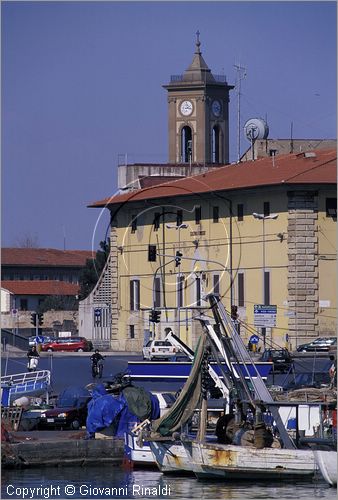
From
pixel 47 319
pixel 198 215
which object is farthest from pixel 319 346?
pixel 47 319

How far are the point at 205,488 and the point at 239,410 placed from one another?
264cm

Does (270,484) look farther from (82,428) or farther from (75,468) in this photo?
(82,428)

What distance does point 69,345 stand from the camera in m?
94.2

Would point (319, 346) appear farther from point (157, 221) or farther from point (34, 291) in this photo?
point (34, 291)

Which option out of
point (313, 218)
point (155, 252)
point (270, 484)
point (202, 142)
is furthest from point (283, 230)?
point (270, 484)

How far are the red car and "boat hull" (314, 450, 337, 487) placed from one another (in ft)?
204

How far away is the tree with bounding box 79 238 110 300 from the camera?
115375 mm

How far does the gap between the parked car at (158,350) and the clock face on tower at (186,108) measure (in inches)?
1683

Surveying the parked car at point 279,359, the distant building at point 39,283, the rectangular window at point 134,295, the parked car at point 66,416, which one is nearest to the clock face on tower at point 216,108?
the distant building at point 39,283

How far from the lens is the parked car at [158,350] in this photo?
7612 cm

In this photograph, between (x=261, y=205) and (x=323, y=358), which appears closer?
(x=323, y=358)

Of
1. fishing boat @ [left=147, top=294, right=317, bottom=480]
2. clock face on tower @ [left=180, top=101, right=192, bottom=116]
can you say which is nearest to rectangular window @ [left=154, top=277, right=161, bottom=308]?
clock face on tower @ [left=180, top=101, right=192, bottom=116]

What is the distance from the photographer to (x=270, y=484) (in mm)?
32250

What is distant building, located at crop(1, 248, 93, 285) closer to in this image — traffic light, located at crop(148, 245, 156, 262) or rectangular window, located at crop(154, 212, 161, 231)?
rectangular window, located at crop(154, 212, 161, 231)
